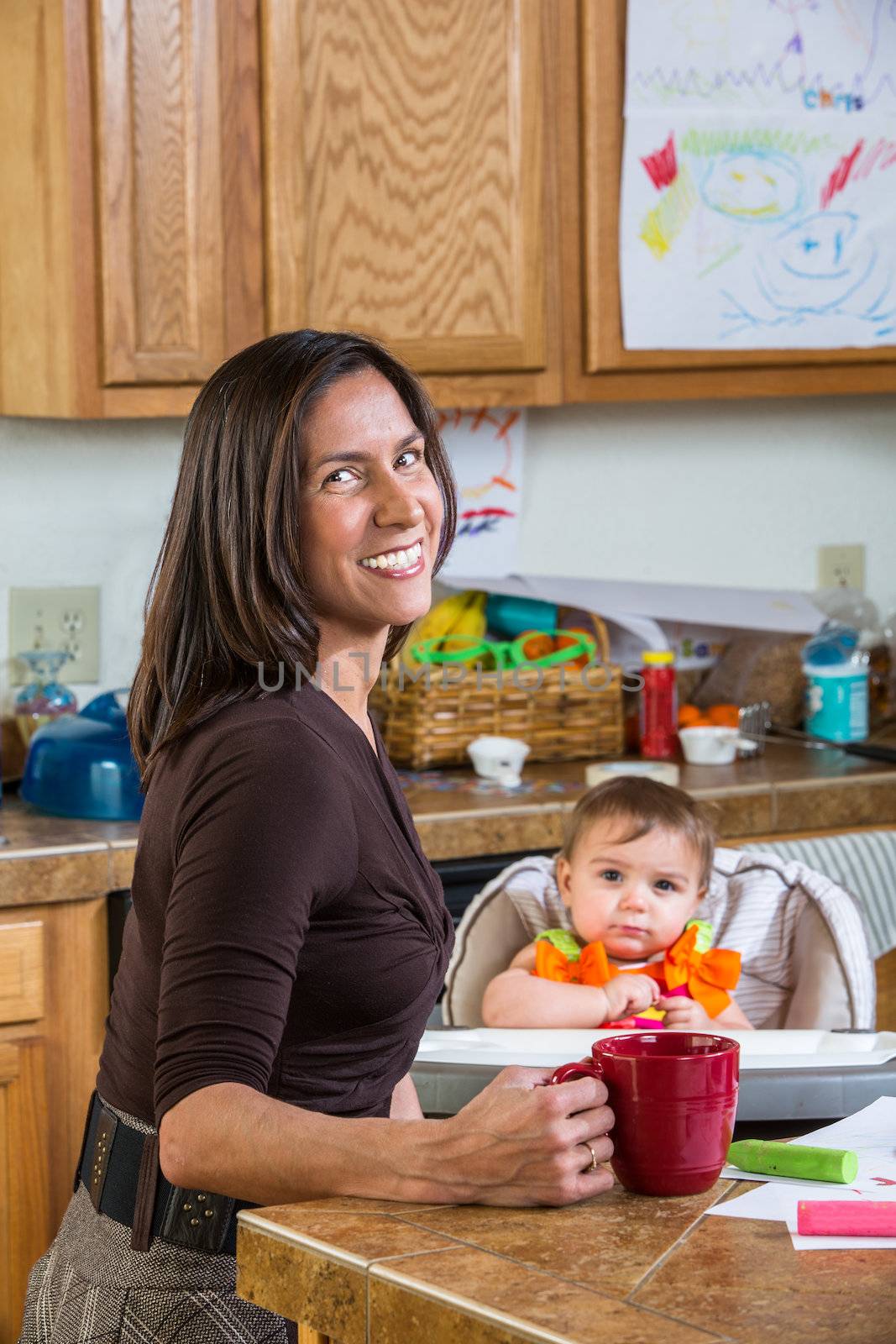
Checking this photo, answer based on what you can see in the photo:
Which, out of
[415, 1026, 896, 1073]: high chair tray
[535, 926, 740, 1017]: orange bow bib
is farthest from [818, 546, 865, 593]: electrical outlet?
[415, 1026, 896, 1073]: high chair tray

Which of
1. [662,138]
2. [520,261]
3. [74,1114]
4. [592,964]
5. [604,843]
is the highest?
[662,138]

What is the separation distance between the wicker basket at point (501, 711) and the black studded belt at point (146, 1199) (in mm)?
1658

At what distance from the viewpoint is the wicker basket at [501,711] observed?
114 inches

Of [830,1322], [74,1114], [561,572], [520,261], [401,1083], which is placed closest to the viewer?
[830,1322]

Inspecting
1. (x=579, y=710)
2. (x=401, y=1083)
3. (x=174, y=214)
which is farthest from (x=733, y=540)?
(x=401, y=1083)

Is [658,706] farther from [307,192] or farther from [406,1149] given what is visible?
[406,1149]

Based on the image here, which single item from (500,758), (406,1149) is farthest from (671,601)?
(406,1149)

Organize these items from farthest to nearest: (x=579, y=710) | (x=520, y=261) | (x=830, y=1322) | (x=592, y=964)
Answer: (x=579, y=710) → (x=520, y=261) → (x=592, y=964) → (x=830, y=1322)

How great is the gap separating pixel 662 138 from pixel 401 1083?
1.93 metres

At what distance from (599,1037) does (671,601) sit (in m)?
1.90

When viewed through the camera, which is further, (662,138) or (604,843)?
(662,138)

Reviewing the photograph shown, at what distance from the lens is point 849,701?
319 cm

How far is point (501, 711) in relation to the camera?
2.96m

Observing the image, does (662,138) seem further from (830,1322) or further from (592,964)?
(830,1322)
